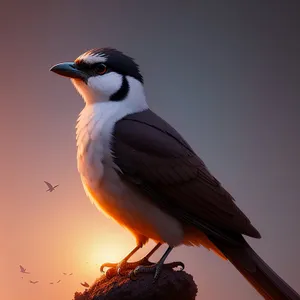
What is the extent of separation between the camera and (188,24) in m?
2.35

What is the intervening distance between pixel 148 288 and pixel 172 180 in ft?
1.05

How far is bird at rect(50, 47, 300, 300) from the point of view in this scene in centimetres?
136

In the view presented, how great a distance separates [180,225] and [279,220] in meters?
0.95

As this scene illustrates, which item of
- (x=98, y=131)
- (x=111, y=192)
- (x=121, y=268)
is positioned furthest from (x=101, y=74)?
(x=121, y=268)

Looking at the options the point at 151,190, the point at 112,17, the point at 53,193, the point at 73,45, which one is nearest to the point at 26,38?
the point at 73,45

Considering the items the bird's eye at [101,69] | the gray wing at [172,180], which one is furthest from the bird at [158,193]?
the bird's eye at [101,69]

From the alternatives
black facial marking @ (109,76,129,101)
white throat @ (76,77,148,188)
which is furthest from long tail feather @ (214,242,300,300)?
black facial marking @ (109,76,129,101)

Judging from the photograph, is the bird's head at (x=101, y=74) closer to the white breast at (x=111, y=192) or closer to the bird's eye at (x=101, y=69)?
the bird's eye at (x=101, y=69)

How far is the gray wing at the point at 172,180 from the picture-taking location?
136 cm

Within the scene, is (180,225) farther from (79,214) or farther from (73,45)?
(73,45)

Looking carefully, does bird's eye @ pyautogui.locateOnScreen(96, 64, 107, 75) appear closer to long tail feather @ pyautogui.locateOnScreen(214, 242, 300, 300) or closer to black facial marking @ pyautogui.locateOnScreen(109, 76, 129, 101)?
black facial marking @ pyautogui.locateOnScreen(109, 76, 129, 101)

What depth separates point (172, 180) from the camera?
138cm

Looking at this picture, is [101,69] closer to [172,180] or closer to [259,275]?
[172,180]

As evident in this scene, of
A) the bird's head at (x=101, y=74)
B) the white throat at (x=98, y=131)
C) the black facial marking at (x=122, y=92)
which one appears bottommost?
the white throat at (x=98, y=131)
